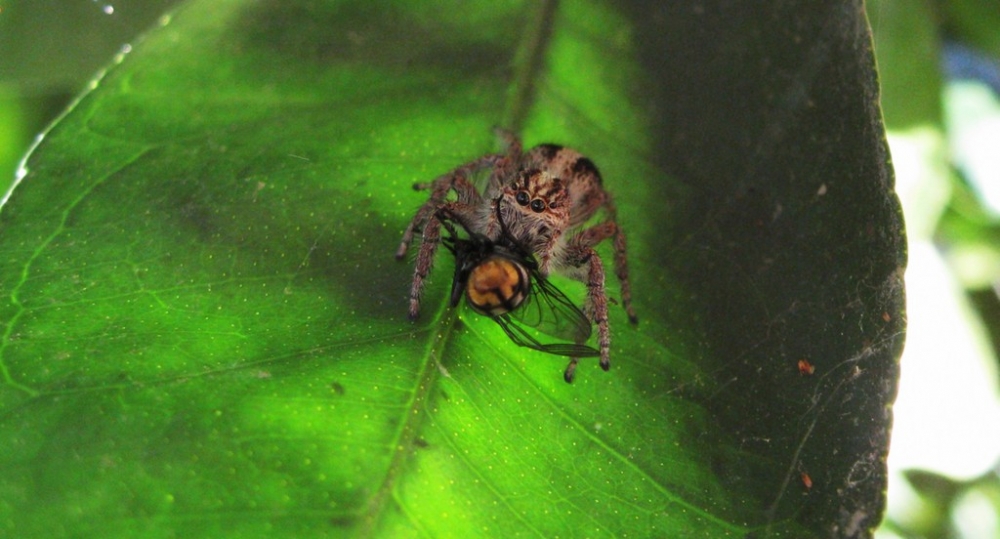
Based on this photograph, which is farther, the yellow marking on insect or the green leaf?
the yellow marking on insect

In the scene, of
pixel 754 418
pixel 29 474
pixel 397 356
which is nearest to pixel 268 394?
pixel 397 356

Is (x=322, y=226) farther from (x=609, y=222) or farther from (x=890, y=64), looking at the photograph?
(x=890, y=64)

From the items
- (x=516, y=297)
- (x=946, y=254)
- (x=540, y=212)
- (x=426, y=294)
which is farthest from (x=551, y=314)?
(x=946, y=254)

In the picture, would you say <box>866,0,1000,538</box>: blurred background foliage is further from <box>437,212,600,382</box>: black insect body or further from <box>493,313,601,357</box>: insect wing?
<box>493,313,601,357</box>: insect wing

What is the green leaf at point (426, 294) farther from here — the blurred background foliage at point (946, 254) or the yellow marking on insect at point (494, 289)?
the blurred background foliage at point (946, 254)

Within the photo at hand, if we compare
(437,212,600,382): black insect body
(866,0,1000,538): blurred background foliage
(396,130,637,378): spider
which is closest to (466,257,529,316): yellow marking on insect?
(437,212,600,382): black insect body

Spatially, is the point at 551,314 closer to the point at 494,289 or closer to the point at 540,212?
the point at 494,289
